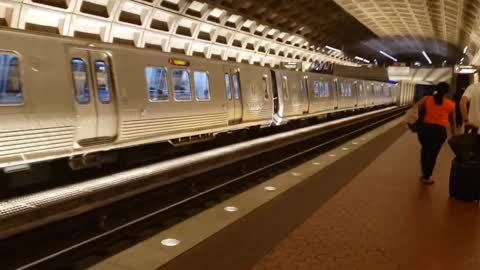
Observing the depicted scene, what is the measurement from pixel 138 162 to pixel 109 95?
2.49 m

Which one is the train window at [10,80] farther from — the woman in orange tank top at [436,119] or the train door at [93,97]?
the woman in orange tank top at [436,119]

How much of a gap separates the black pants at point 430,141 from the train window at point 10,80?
647cm

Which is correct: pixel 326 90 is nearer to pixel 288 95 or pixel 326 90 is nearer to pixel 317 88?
pixel 317 88

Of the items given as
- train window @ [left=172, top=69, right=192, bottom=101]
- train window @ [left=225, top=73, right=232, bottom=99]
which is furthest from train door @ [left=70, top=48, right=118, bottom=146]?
train window @ [left=225, top=73, right=232, bottom=99]

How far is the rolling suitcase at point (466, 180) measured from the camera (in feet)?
21.5

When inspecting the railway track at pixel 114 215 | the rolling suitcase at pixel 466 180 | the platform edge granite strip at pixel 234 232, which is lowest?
the railway track at pixel 114 215

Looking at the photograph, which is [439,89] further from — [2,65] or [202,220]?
[2,65]

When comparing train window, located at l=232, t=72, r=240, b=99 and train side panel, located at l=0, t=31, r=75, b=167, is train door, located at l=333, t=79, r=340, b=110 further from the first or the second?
train side panel, located at l=0, t=31, r=75, b=167

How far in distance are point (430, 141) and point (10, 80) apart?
6780 millimetres

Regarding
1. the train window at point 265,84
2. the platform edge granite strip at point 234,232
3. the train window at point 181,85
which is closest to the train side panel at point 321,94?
the train window at point 265,84

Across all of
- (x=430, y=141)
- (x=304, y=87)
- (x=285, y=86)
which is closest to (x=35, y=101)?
(x=430, y=141)

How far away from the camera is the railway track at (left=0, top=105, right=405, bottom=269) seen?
199 inches

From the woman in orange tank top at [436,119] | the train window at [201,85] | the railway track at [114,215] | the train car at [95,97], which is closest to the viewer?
the railway track at [114,215]

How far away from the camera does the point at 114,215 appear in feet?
21.9
